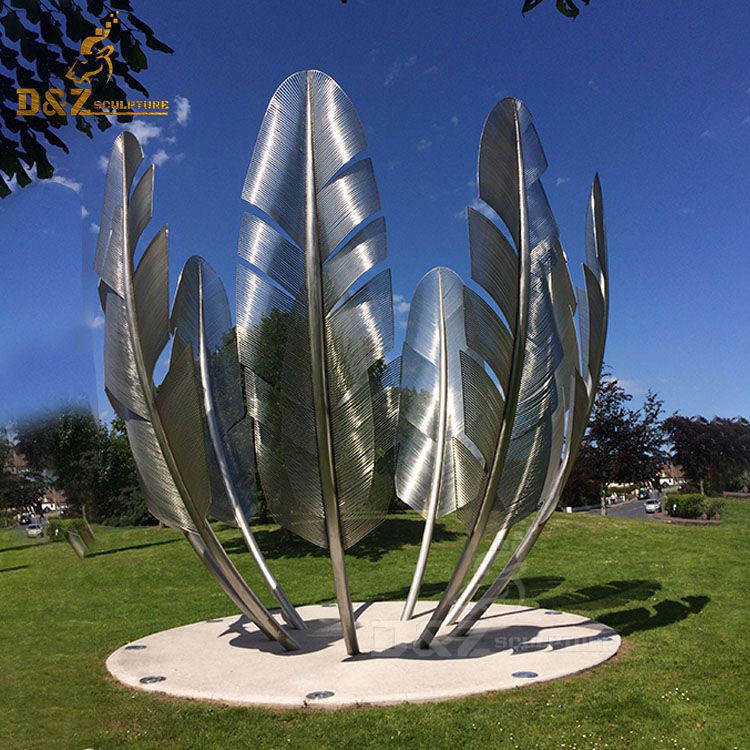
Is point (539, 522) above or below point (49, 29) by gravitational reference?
below

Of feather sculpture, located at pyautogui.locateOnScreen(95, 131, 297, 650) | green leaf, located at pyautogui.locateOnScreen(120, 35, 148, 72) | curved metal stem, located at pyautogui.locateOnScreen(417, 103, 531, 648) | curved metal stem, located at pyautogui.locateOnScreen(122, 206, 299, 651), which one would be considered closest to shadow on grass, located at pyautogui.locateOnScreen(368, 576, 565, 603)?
curved metal stem, located at pyautogui.locateOnScreen(122, 206, 299, 651)

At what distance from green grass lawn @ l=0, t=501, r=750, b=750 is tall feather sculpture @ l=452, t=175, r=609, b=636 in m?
1.57

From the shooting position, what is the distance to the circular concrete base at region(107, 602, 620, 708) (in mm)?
6289

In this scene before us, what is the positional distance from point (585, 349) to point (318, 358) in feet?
9.99

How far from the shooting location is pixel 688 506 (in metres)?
25.8

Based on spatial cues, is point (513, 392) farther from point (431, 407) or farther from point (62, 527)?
point (62, 527)

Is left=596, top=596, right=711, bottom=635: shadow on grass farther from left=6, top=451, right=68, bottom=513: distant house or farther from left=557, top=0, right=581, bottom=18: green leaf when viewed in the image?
left=6, top=451, right=68, bottom=513: distant house

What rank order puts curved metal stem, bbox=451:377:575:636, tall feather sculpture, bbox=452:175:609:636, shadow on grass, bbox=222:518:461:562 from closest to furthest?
tall feather sculpture, bbox=452:175:609:636 → curved metal stem, bbox=451:377:575:636 → shadow on grass, bbox=222:518:461:562

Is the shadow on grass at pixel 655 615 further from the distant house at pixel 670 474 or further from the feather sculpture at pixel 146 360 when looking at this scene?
the distant house at pixel 670 474

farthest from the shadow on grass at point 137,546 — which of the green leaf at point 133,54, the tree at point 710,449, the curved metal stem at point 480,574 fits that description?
the tree at point 710,449

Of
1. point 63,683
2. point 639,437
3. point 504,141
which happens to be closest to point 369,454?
point 504,141

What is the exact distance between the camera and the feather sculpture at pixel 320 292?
20.7ft

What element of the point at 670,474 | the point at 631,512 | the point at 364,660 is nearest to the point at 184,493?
the point at 364,660

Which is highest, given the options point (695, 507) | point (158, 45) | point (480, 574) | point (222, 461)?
point (158, 45)
